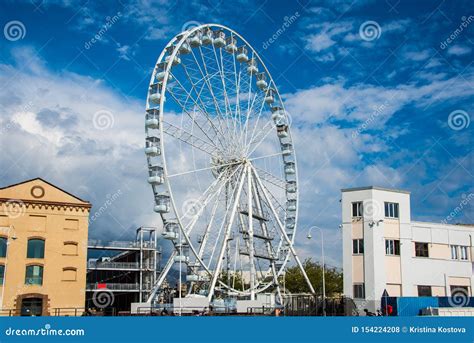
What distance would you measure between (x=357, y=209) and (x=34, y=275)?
2945cm

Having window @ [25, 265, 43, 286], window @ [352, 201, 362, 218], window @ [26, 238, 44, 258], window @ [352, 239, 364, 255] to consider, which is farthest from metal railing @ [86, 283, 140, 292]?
window @ [352, 201, 362, 218]

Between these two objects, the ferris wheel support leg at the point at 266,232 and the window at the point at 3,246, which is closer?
the ferris wheel support leg at the point at 266,232

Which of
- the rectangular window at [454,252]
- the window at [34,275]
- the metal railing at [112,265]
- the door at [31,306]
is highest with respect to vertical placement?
the rectangular window at [454,252]

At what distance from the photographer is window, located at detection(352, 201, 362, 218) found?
164ft

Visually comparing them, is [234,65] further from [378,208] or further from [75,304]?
[75,304]

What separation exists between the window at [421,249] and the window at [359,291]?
5.99 metres

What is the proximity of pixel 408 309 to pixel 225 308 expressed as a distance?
13618mm

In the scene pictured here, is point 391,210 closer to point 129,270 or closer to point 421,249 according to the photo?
point 421,249

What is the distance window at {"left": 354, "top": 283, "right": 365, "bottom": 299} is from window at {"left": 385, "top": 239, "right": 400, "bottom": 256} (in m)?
3.40

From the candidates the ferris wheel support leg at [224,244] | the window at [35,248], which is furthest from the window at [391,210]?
the window at [35,248]

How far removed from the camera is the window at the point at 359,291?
160 ft

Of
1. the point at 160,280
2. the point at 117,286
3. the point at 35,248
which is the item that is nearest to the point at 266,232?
the point at 160,280

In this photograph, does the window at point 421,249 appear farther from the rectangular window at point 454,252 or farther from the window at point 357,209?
the window at point 357,209
